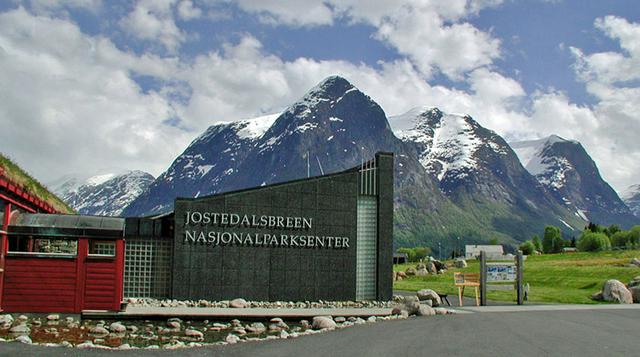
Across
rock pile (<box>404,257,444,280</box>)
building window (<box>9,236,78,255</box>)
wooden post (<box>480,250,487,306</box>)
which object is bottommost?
rock pile (<box>404,257,444,280</box>)

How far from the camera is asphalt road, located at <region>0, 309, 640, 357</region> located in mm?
18500

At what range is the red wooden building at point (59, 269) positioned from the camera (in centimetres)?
2610

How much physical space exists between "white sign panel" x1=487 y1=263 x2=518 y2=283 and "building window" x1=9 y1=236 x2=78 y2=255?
20243mm

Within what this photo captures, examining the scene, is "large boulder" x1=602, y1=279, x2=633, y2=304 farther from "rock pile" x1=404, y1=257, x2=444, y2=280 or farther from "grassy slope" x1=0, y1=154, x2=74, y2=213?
"rock pile" x1=404, y1=257, x2=444, y2=280

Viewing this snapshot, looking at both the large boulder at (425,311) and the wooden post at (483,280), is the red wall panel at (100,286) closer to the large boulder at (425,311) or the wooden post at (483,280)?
the large boulder at (425,311)

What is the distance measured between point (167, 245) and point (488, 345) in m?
18.4

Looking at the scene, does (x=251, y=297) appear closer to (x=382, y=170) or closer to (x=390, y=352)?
(x=382, y=170)

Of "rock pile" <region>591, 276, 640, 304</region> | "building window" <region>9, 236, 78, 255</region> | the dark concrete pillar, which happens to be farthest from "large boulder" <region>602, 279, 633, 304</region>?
"building window" <region>9, 236, 78, 255</region>

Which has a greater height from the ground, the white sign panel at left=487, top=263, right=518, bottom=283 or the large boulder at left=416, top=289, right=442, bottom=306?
the white sign panel at left=487, top=263, right=518, bottom=283

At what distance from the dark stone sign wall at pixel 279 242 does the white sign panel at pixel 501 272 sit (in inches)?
207

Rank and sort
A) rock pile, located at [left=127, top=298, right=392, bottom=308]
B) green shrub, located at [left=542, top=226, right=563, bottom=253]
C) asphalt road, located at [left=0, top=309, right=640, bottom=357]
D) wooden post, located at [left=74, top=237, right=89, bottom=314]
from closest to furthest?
asphalt road, located at [left=0, top=309, right=640, bottom=357], wooden post, located at [left=74, top=237, right=89, bottom=314], rock pile, located at [left=127, top=298, right=392, bottom=308], green shrub, located at [left=542, top=226, right=563, bottom=253]

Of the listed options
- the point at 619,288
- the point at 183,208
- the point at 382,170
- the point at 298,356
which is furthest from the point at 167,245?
the point at 619,288

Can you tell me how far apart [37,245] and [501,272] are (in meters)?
23.8

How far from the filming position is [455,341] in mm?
20391
